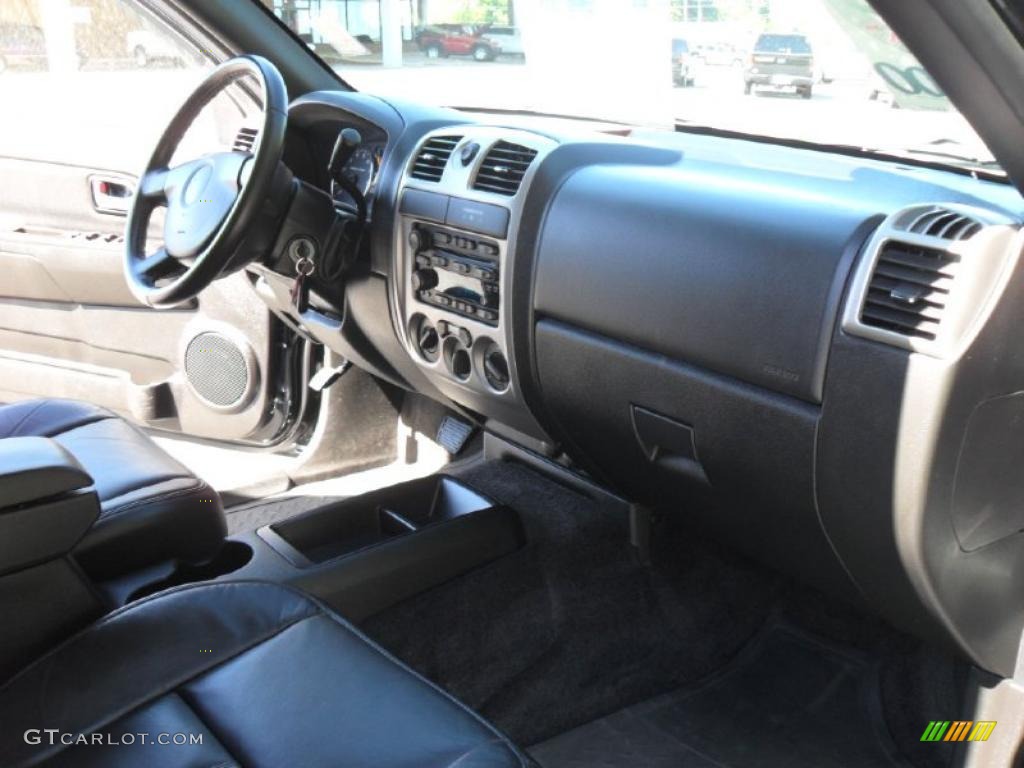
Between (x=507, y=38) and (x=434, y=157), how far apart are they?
0.41 meters

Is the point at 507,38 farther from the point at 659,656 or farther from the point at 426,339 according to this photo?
the point at 659,656

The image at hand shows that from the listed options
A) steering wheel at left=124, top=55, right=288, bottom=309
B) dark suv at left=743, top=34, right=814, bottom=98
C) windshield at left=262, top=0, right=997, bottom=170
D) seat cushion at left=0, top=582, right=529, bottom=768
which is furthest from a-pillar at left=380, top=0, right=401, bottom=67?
seat cushion at left=0, top=582, right=529, bottom=768

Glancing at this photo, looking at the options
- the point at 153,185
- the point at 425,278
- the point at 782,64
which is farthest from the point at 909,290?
the point at 153,185

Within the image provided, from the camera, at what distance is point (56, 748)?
121 cm

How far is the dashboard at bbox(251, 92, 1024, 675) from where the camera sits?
4.19 feet

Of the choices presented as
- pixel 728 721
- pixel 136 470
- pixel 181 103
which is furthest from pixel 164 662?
pixel 181 103

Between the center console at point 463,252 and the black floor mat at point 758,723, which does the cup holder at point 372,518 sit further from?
the black floor mat at point 758,723

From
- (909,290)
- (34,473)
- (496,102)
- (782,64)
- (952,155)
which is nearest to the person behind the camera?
(909,290)

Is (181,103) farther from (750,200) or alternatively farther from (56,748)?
(56,748)

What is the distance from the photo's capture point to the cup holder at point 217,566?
6.12 feet

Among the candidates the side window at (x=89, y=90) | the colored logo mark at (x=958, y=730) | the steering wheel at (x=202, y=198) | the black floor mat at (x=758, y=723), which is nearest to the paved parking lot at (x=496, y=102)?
the side window at (x=89, y=90)

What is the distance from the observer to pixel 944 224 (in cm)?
128

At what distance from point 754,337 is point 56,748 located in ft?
3.01

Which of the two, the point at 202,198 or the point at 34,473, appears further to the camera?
the point at 202,198
